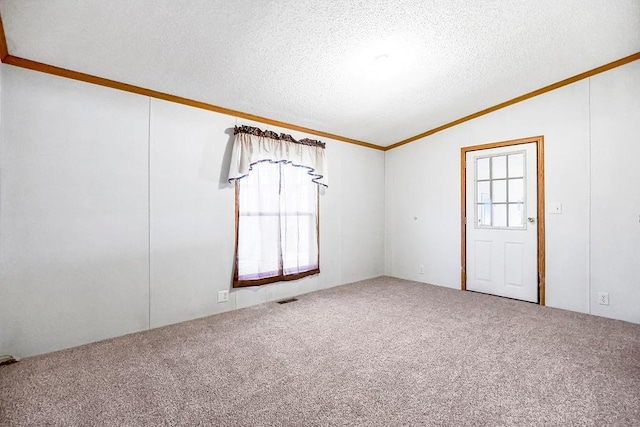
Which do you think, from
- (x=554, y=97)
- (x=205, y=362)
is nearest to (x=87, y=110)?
(x=205, y=362)

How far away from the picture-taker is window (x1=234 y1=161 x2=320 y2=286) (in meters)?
3.43

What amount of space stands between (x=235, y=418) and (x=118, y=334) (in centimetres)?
166

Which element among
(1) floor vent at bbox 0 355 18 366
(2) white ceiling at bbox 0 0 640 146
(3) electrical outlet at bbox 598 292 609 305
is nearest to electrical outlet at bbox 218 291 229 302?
(1) floor vent at bbox 0 355 18 366

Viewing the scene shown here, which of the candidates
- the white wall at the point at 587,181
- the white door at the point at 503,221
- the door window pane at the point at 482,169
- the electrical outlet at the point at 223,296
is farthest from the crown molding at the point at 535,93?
the electrical outlet at the point at 223,296

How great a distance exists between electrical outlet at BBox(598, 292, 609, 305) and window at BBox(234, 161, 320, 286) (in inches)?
124

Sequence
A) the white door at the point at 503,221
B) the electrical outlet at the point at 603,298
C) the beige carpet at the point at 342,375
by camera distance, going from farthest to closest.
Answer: the white door at the point at 503,221 < the electrical outlet at the point at 603,298 < the beige carpet at the point at 342,375

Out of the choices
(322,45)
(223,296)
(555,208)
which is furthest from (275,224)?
(555,208)

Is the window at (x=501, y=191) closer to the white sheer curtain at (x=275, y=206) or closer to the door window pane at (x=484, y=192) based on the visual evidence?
the door window pane at (x=484, y=192)

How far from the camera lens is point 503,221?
12.9 feet

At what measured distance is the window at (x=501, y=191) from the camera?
380 centimetres

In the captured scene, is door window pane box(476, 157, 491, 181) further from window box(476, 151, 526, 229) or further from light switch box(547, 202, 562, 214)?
light switch box(547, 202, 562, 214)

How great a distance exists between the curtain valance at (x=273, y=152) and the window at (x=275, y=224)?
9 cm

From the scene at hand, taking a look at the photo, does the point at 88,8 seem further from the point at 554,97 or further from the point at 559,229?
the point at 559,229

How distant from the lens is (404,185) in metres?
4.99
